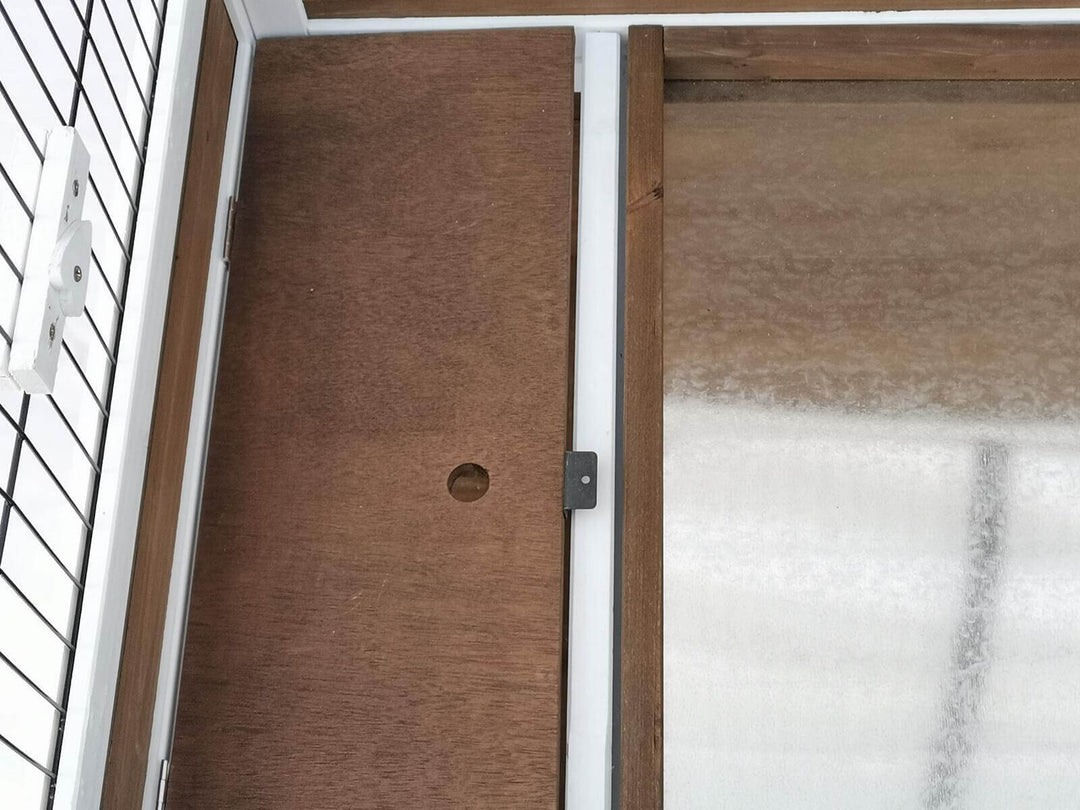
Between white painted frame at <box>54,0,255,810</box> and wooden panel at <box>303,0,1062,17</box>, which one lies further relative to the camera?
wooden panel at <box>303,0,1062,17</box>

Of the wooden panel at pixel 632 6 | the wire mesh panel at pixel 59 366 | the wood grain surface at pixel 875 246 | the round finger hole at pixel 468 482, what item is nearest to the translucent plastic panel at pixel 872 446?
the wood grain surface at pixel 875 246

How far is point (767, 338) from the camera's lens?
1.52m

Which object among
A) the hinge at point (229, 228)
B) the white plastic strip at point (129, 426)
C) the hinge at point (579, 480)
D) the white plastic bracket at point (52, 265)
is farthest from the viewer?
the hinge at point (229, 228)

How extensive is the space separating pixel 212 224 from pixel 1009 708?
1144 mm

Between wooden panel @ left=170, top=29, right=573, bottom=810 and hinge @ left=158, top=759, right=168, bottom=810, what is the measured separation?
2 centimetres

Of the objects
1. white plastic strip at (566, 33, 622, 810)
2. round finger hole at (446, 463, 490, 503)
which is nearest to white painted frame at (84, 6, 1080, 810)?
white plastic strip at (566, 33, 622, 810)

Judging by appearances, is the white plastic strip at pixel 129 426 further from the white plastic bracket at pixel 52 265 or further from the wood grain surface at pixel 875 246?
the wood grain surface at pixel 875 246

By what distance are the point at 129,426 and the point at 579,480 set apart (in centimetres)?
53

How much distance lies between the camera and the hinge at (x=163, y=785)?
130 cm

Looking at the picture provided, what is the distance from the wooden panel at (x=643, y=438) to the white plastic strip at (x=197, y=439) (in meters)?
0.54

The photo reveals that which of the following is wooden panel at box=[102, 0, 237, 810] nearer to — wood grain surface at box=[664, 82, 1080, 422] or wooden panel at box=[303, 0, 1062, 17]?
wooden panel at box=[303, 0, 1062, 17]

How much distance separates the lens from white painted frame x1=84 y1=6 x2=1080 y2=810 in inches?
46.3

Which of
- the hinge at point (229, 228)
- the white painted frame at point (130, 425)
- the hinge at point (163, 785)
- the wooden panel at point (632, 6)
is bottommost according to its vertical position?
the hinge at point (163, 785)

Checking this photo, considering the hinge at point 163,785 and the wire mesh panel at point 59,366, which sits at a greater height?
the wire mesh panel at point 59,366
